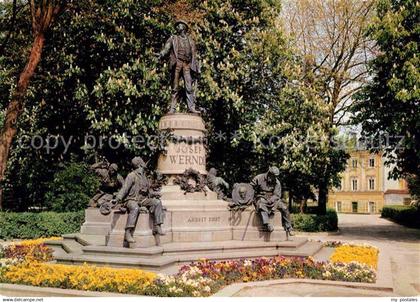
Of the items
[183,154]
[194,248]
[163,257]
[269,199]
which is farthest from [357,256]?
[183,154]

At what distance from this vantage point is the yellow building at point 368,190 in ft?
Answer: 256

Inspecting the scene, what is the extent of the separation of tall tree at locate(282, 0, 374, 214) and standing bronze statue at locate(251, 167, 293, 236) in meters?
19.0

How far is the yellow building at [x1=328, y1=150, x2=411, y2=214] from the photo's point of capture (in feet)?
256

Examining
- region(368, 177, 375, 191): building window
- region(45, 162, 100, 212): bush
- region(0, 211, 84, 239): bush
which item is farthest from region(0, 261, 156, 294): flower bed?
region(368, 177, 375, 191): building window

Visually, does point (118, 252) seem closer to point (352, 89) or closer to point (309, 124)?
point (309, 124)

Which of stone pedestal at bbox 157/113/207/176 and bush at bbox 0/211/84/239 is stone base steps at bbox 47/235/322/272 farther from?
bush at bbox 0/211/84/239

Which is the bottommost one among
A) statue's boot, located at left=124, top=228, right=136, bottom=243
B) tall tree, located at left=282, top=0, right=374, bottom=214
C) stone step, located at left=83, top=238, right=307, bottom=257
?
stone step, located at left=83, top=238, right=307, bottom=257

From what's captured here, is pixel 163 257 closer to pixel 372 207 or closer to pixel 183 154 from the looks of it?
pixel 183 154

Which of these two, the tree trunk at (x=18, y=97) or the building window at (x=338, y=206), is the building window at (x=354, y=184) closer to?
the building window at (x=338, y=206)

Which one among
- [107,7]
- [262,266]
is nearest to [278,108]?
[107,7]

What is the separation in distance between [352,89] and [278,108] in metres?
10.5

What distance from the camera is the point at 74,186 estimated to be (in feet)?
83.0

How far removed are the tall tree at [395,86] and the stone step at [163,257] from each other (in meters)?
11.9

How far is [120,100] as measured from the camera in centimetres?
2577
